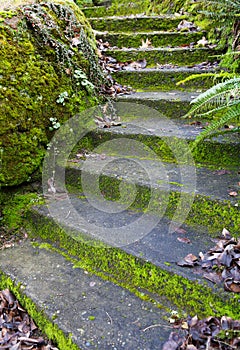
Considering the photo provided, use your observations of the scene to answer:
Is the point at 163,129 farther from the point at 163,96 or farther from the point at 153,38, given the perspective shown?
the point at 153,38

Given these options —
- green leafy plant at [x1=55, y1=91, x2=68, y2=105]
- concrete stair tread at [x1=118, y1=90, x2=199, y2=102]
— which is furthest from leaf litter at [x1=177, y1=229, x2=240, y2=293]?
green leafy plant at [x1=55, y1=91, x2=68, y2=105]

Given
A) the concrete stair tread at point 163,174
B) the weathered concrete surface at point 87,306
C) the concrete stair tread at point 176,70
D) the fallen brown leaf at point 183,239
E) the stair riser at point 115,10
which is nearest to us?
the weathered concrete surface at point 87,306

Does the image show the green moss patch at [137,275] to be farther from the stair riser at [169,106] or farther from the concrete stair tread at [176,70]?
the concrete stair tread at [176,70]

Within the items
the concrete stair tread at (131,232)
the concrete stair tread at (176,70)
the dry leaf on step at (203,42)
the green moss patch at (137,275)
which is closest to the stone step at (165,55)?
Result: the concrete stair tread at (176,70)

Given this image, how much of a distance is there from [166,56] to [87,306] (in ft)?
9.82

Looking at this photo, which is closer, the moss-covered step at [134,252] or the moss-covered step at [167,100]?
the moss-covered step at [134,252]

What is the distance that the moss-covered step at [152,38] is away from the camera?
382 cm

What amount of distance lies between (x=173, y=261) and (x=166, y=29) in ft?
12.3

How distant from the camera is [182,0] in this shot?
478 cm

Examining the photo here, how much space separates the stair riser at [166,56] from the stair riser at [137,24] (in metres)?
0.87

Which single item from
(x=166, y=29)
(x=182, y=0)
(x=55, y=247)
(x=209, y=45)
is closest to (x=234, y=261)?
(x=55, y=247)

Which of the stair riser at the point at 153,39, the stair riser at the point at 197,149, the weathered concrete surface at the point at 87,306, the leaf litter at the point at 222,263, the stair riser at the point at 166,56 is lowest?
the weathered concrete surface at the point at 87,306

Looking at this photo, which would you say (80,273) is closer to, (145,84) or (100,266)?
(100,266)

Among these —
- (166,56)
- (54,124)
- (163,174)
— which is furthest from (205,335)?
(166,56)
